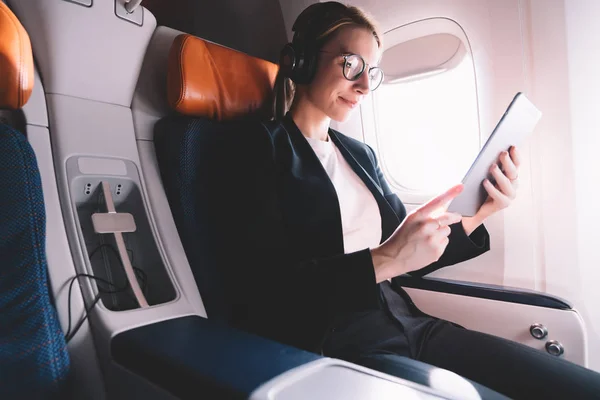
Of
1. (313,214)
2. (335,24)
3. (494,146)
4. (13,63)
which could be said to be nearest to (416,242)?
(313,214)

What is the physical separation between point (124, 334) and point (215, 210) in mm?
385

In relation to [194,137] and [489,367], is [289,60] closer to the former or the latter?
[194,137]

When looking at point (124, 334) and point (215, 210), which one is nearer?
point (124, 334)

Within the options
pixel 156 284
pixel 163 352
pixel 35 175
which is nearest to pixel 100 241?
pixel 156 284

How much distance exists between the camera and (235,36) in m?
2.35

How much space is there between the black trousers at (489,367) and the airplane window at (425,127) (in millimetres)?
754

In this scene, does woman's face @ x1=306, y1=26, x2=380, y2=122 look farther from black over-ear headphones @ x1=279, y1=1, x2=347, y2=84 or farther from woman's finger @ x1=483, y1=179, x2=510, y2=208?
woman's finger @ x1=483, y1=179, x2=510, y2=208

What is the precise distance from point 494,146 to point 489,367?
58 cm

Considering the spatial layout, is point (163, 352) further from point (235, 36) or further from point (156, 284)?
point (235, 36)

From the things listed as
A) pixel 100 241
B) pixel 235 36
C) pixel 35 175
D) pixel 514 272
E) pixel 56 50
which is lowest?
pixel 514 272

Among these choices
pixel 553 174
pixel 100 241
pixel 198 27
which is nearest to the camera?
pixel 100 241

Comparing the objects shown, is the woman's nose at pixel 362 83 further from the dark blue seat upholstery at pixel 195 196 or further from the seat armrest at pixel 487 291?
the seat armrest at pixel 487 291

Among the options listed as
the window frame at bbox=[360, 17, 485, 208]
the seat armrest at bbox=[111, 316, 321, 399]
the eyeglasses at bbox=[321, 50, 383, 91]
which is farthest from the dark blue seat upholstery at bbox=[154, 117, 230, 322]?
the window frame at bbox=[360, 17, 485, 208]

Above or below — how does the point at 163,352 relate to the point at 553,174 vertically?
below
